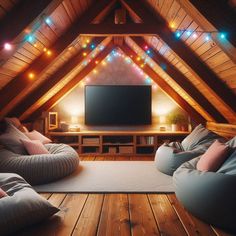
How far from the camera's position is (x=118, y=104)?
234 inches

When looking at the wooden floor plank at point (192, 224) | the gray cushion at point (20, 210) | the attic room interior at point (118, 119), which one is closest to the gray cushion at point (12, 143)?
the attic room interior at point (118, 119)

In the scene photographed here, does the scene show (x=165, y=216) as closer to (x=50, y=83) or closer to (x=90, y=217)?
(x=90, y=217)

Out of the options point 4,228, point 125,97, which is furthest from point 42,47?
point 125,97

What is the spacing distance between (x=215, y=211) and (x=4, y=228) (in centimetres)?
181

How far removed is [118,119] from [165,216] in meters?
3.80

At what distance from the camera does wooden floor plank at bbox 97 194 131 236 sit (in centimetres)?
203

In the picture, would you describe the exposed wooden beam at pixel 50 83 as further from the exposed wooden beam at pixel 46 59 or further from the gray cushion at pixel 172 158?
the gray cushion at pixel 172 158

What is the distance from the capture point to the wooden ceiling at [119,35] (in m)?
2.38

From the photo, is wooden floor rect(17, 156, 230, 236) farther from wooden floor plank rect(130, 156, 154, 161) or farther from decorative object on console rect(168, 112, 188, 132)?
decorative object on console rect(168, 112, 188, 132)

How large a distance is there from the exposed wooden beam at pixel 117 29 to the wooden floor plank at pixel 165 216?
2303 millimetres

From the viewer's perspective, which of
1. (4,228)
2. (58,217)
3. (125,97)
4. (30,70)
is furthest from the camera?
(125,97)

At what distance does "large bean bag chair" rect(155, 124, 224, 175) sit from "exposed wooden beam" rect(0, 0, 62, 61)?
2.65m

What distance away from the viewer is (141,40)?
4.47 m

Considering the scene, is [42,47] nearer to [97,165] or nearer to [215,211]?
[97,165]
